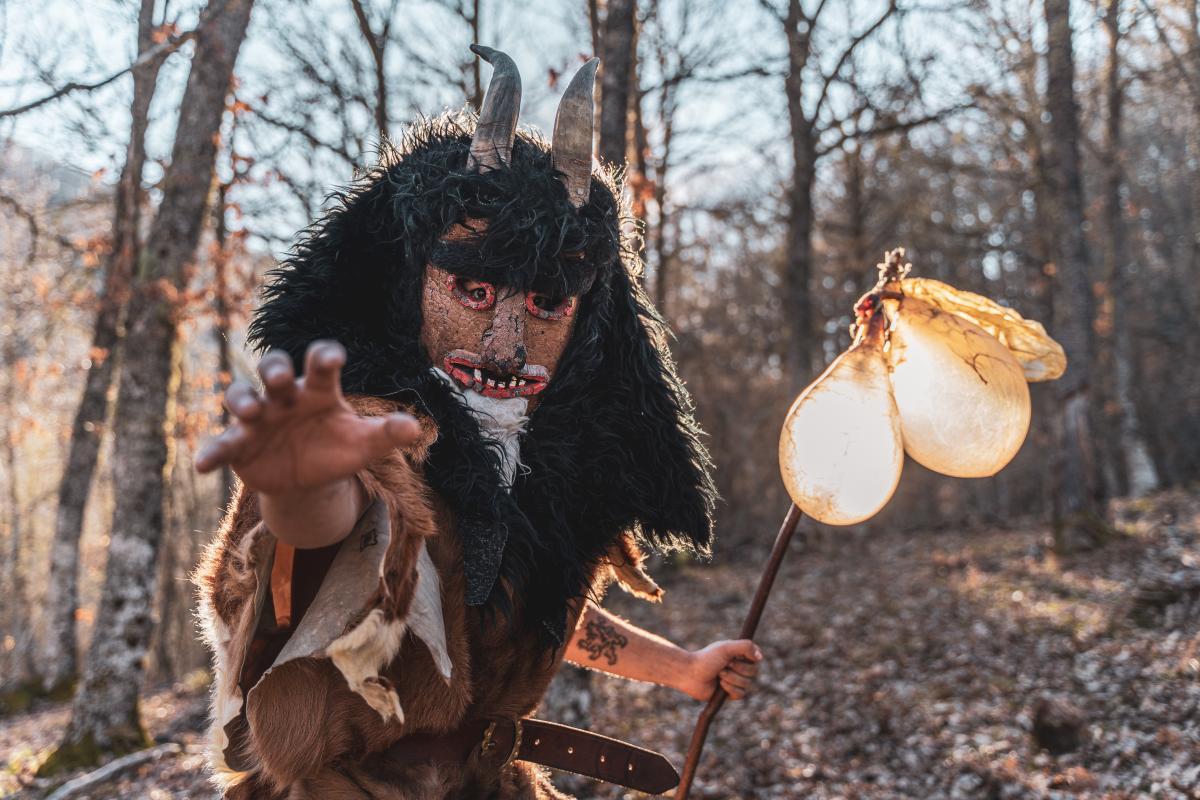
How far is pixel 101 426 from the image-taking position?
10.2 meters

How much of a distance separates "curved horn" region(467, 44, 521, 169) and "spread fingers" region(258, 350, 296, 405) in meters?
1.19

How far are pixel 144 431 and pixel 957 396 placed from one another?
5848 millimetres

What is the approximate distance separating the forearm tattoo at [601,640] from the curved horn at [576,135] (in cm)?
133

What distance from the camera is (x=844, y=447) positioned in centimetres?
225

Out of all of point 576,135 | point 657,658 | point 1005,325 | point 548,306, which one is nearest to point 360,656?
point 548,306

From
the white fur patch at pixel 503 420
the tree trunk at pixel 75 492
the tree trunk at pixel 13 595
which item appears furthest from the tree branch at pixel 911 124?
the tree trunk at pixel 13 595

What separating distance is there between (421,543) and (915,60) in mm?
11296

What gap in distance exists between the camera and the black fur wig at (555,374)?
2.12m

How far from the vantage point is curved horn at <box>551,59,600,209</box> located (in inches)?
94.9

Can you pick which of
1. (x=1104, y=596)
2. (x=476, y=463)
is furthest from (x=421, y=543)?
(x=1104, y=596)

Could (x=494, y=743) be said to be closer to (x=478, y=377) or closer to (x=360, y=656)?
(x=360, y=656)

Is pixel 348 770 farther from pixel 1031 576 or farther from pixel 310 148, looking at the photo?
pixel 310 148

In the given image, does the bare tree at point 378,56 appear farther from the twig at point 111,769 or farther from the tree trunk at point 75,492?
the twig at point 111,769

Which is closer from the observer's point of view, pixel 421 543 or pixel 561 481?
pixel 421 543
